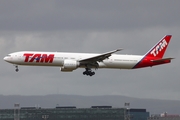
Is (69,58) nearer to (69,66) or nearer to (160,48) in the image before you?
(69,66)

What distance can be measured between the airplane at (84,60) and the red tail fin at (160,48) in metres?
0.20

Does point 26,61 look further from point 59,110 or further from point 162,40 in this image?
point 59,110

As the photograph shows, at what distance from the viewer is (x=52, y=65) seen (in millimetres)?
80688

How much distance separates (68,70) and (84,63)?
2664mm

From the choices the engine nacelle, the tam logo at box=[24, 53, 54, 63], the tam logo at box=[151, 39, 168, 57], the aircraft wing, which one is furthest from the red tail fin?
the tam logo at box=[24, 53, 54, 63]

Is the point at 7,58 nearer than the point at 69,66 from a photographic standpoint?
No

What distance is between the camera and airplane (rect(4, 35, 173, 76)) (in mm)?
79812

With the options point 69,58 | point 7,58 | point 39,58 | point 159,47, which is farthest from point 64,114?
point 39,58

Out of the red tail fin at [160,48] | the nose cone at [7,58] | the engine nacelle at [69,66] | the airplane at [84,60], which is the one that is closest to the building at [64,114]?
the red tail fin at [160,48]

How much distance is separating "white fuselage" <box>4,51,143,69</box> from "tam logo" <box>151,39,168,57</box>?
333cm

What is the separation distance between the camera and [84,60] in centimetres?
8100

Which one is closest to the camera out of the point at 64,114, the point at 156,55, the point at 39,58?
the point at 39,58

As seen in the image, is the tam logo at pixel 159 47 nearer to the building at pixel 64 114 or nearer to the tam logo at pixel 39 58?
the tam logo at pixel 39 58

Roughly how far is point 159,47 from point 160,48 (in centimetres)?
22
